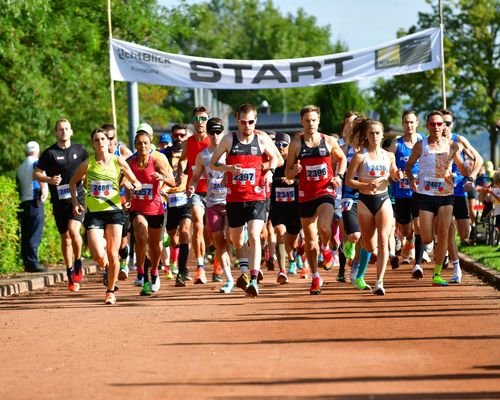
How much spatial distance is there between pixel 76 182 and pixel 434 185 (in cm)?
440

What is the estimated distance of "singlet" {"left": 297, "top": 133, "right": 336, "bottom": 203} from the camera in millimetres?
15438

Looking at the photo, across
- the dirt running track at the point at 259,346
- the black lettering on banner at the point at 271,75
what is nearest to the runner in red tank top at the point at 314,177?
the dirt running track at the point at 259,346

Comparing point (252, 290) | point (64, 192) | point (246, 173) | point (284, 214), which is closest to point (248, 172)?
point (246, 173)

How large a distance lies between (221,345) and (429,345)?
5.47 ft

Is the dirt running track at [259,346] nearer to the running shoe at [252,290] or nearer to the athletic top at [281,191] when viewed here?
the running shoe at [252,290]

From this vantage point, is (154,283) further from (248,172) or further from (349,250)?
(349,250)

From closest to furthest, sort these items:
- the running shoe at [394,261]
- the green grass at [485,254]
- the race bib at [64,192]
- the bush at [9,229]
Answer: the race bib at [64,192]
the green grass at [485,254]
the running shoe at [394,261]
the bush at [9,229]

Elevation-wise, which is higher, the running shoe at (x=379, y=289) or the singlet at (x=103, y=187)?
the singlet at (x=103, y=187)

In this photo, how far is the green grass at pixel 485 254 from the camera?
18.4 m

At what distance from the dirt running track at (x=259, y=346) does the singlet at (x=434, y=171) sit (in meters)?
1.21

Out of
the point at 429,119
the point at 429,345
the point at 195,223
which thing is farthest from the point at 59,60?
the point at 429,345

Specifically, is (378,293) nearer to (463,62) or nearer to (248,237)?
(248,237)

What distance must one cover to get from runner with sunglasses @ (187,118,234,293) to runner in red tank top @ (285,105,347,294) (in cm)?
134

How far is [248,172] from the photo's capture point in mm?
15164
